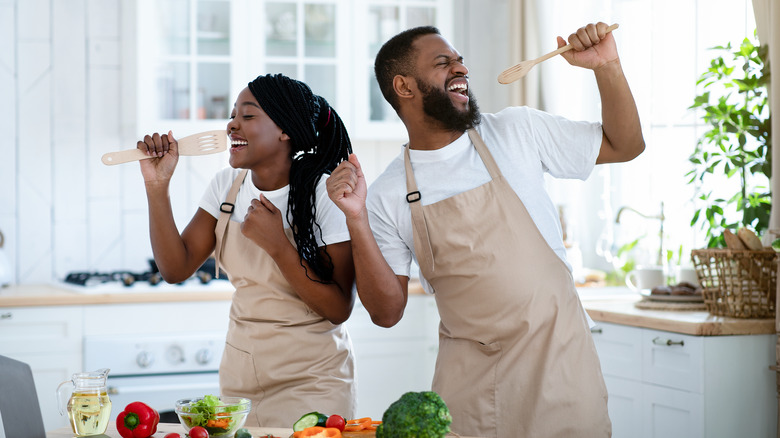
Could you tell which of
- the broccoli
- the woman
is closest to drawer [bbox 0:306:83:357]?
the woman

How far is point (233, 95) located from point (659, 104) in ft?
5.83

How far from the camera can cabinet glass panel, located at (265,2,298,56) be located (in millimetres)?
3621

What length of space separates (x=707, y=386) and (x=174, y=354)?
1890 mm

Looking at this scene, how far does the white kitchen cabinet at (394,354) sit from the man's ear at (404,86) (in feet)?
5.43

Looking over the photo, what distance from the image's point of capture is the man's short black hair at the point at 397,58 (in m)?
1.85

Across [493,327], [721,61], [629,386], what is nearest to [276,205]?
[493,327]

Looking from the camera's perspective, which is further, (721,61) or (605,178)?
(605,178)

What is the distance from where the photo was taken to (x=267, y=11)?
3.62 meters

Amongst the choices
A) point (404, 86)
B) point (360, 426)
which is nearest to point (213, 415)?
point (360, 426)

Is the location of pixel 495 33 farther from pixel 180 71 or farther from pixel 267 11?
pixel 180 71

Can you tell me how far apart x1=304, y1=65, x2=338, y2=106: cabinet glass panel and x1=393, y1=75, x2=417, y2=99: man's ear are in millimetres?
1823

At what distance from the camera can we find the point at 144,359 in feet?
10.1

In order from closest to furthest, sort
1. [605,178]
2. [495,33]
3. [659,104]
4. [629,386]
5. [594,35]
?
[594,35]
[629,386]
[659,104]
[605,178]
[495,33]

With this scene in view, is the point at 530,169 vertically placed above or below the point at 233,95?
below
